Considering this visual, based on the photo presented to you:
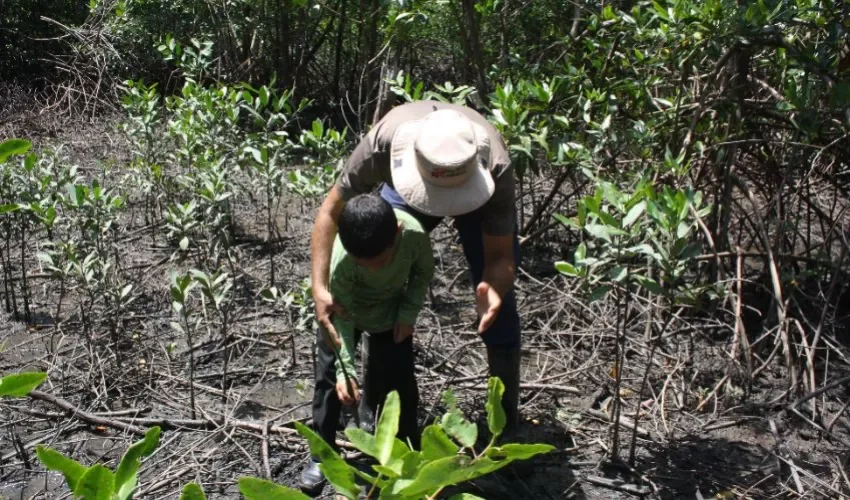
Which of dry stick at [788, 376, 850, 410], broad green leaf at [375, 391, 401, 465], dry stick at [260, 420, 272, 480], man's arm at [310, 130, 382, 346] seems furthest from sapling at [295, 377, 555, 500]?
dry stick at [788, 376, 850, 410]

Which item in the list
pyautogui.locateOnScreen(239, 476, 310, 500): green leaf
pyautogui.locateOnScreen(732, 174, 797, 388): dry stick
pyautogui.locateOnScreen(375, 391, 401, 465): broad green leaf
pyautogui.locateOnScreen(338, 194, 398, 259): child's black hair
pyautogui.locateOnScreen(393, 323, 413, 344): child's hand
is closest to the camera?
pyautogui.locateOnScreen(239, 476, 310, 500): green leaf

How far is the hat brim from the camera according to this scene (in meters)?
2.62

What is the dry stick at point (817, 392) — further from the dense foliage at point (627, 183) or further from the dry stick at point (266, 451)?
the dry stick at point (266, 451)

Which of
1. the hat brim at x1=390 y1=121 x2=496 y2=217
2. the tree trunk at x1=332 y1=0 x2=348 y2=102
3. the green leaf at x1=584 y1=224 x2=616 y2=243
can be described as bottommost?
the green leaf at x1=584 y1=224 x2=616 y2=243

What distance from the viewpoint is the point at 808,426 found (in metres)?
3.38

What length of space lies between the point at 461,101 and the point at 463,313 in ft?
3.36

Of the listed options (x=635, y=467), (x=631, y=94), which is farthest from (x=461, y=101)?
(x=635, y=467)

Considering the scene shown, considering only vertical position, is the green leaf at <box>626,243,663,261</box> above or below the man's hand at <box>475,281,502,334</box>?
above

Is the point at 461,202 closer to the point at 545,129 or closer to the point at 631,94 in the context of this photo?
the point at 545,129

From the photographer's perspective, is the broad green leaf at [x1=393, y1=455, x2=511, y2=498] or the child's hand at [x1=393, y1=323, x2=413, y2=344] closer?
the broad green leaf at [x1=393, y1=455, x2=511, y2=498]

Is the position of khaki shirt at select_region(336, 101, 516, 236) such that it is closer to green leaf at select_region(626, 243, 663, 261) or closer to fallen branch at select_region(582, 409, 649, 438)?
green leaf at select_region(626, 243, 663, 261)

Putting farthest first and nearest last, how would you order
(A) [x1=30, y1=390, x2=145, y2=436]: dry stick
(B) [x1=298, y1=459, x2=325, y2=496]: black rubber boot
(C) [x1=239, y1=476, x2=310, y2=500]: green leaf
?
(A) [x1=30, y1=390, x2=145, y2=436]: dry stick < (B) [x1=298, y1=459, x2=325, y2=496]: black rubber boot < (C) [x1=239, y1=476, x2=310, y2=500]: green leaf

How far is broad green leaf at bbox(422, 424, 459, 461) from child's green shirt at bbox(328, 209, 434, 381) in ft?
5.43

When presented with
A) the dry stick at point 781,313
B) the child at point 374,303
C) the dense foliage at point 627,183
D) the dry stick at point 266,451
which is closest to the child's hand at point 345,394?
the child at point 374,303
